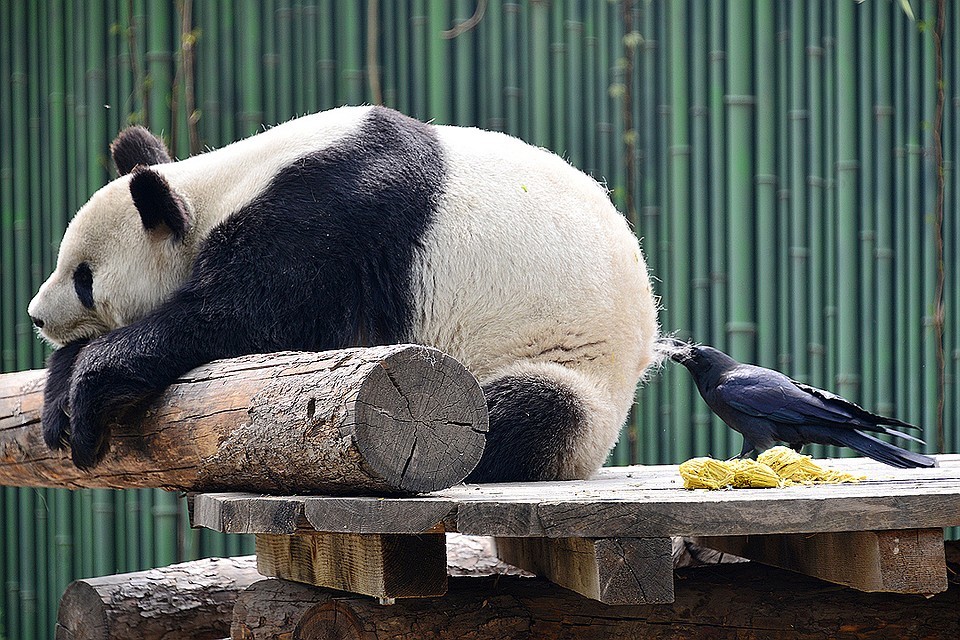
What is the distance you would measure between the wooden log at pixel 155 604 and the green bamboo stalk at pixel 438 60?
216 centimetres

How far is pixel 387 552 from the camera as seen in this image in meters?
1.95

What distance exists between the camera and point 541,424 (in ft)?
8.38

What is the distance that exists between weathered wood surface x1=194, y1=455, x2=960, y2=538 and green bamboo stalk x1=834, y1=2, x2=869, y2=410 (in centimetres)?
270

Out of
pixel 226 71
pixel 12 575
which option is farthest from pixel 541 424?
pixel 12 575

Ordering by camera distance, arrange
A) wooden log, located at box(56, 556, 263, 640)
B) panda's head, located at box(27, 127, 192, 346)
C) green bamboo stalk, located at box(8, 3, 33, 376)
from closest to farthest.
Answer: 1. panda's head, located at box(27, 127, 192, 346)
2. wooden log, located at box(56, 556, 263, 640)
3. green bamboo stalk, located at box(8, 3, 33, 376)

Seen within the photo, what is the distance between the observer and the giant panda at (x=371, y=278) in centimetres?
256

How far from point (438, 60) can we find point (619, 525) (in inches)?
128

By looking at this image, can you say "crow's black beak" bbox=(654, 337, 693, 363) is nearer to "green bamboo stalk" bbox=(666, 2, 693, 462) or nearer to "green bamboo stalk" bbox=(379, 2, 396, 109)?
"green bamboo stalk" bbox=(666, 2, 693, 462)

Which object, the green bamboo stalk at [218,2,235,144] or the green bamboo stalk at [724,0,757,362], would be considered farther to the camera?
the green bamboo stalk at [218,2,235,144]

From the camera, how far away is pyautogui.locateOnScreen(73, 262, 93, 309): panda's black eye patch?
300cm

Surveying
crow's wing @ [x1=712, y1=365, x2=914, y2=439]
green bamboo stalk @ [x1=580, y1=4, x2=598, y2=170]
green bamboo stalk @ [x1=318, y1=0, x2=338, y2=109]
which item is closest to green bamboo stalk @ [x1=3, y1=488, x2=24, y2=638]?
green bamboo stalk @ [x1=318, y1=0, x2=338, y2=109]

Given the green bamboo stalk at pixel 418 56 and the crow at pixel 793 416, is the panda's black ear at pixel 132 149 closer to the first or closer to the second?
the green bamboo stalk at pixel 418 56

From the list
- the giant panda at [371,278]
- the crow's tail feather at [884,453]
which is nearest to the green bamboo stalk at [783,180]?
the giant panda at [371,278]

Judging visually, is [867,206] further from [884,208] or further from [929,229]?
[929,229]
